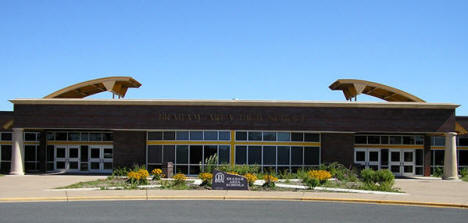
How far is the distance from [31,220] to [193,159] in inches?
811

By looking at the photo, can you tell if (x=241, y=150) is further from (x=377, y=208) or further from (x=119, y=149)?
(x=377, y=208)

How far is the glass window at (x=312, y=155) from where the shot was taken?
34.6 meters

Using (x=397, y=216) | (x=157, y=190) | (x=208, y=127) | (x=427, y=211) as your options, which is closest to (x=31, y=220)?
(x=157, y=190)

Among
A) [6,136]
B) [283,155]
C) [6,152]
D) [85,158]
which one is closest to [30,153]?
[6,152]

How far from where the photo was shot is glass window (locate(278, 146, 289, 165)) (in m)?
34.2

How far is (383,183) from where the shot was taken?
79.8ft

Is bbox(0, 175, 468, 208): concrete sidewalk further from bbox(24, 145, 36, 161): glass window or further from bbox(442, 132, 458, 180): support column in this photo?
bbox(24, 145, 36, 161): glass window

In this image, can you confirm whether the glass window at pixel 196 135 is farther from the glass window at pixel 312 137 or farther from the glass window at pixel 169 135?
the glass window at pixel 312 137

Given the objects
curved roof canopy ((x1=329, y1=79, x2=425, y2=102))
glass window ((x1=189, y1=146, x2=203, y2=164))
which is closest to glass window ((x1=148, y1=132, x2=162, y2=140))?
glass window ((x1=189, y1=146, x2=203, y2=164))

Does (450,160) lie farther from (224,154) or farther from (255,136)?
(224,154)

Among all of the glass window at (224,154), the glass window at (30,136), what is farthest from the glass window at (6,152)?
the glass window at (224,154)

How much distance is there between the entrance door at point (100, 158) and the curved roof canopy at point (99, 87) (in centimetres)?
398

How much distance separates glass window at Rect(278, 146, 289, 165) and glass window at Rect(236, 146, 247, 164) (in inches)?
86.1

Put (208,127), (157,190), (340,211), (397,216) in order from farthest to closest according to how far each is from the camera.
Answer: (208,127)
(157,190)
(340,211)
(397,216)
